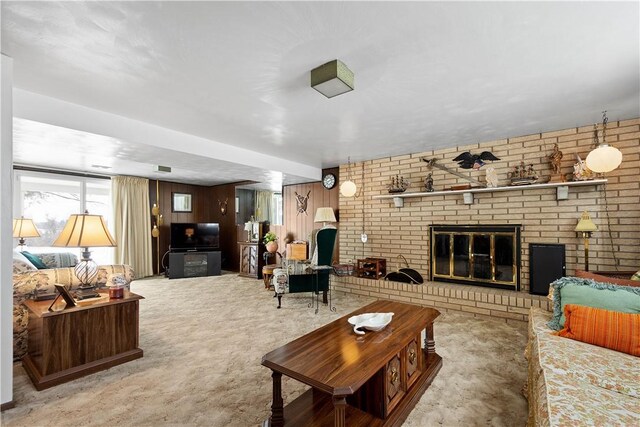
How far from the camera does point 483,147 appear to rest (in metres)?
3.84

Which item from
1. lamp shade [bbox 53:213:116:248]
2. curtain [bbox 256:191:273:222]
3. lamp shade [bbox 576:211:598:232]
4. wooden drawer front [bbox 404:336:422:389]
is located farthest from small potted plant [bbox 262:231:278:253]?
lamp shade [bbox 576:211:598:232]

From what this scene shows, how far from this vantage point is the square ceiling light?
186 cm

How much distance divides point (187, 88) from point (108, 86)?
592mm

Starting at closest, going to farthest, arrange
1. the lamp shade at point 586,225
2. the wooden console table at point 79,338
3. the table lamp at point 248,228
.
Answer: the wooden console table at point 79,338 < the lamp shade at point 586,225 < the table lamp at point 248,228

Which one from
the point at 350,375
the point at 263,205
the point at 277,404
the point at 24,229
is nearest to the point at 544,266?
the point at 350,375

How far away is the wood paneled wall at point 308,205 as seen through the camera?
5.51 meters

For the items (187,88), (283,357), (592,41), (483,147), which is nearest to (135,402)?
(283,357)

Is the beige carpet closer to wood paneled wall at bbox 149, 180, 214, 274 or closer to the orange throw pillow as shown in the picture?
the orange throw pillow

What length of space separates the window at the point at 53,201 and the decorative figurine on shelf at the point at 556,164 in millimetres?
7549

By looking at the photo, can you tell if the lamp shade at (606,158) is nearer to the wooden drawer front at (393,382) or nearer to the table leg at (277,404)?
the wooden drawer front at (393,382)

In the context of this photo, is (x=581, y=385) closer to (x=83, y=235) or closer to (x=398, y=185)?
(x=83, y=235)

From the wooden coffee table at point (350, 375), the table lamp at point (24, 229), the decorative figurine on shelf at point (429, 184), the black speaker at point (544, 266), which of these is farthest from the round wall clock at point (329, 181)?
the table lamp at point (24, 229)

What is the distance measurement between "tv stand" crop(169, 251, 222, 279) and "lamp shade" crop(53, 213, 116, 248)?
13.3 feet

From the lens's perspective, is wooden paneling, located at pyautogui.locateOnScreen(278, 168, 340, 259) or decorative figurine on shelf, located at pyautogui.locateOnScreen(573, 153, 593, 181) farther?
wooden paneling, located at pyautogui.locateOnScreen(278, 168, 340, 259)
